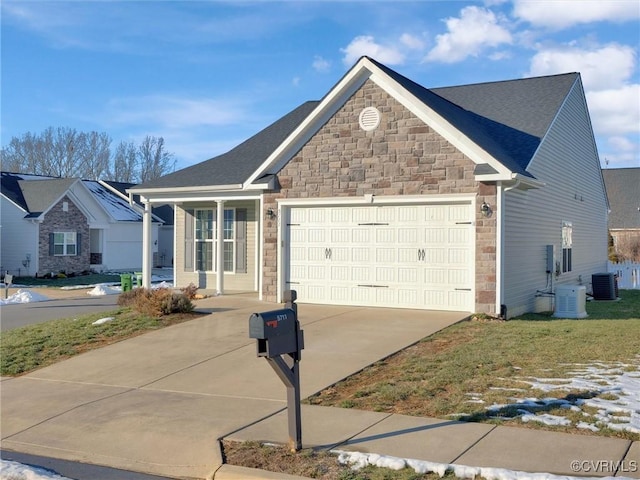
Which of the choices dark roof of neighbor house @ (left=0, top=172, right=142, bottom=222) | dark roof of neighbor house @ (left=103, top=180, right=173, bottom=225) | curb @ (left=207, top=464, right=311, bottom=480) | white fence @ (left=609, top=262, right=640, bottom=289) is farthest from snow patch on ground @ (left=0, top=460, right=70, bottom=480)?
dark roof of neighbor house @ (left=103, top=180, right=173, bottom=225)

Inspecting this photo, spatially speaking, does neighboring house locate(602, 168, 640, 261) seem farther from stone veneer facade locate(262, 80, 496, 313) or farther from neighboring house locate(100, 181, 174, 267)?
stone veneer facade locate(262, 80, 496, 313)

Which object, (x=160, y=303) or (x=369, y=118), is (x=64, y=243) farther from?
(x=369, y=118)

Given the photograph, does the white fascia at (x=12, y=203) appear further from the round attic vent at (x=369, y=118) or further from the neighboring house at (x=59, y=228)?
the round attic vent at (x=369, y=118)

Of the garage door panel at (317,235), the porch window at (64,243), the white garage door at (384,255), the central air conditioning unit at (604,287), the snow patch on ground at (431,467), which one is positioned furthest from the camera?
the porch window at (64,243)

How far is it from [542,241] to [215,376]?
1092 cm

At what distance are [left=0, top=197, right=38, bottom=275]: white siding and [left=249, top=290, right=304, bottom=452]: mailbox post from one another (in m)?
29.7

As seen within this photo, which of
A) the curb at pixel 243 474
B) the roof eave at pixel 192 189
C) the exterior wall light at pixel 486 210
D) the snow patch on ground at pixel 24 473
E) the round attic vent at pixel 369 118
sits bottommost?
the snow patch on ground at pixel 24 473

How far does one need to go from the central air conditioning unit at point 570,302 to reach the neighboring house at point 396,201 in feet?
2.14

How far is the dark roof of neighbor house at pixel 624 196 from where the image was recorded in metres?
43.0

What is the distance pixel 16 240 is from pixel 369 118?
80.1 feet

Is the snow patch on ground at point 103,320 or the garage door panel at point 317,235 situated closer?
the snow patch on ground at point 103,320

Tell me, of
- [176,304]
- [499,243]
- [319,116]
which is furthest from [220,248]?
[499,243]

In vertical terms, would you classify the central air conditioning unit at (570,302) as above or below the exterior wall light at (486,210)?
below

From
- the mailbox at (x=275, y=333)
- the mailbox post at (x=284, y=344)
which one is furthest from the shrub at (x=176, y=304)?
the mailbox at (x=275, y=333)
